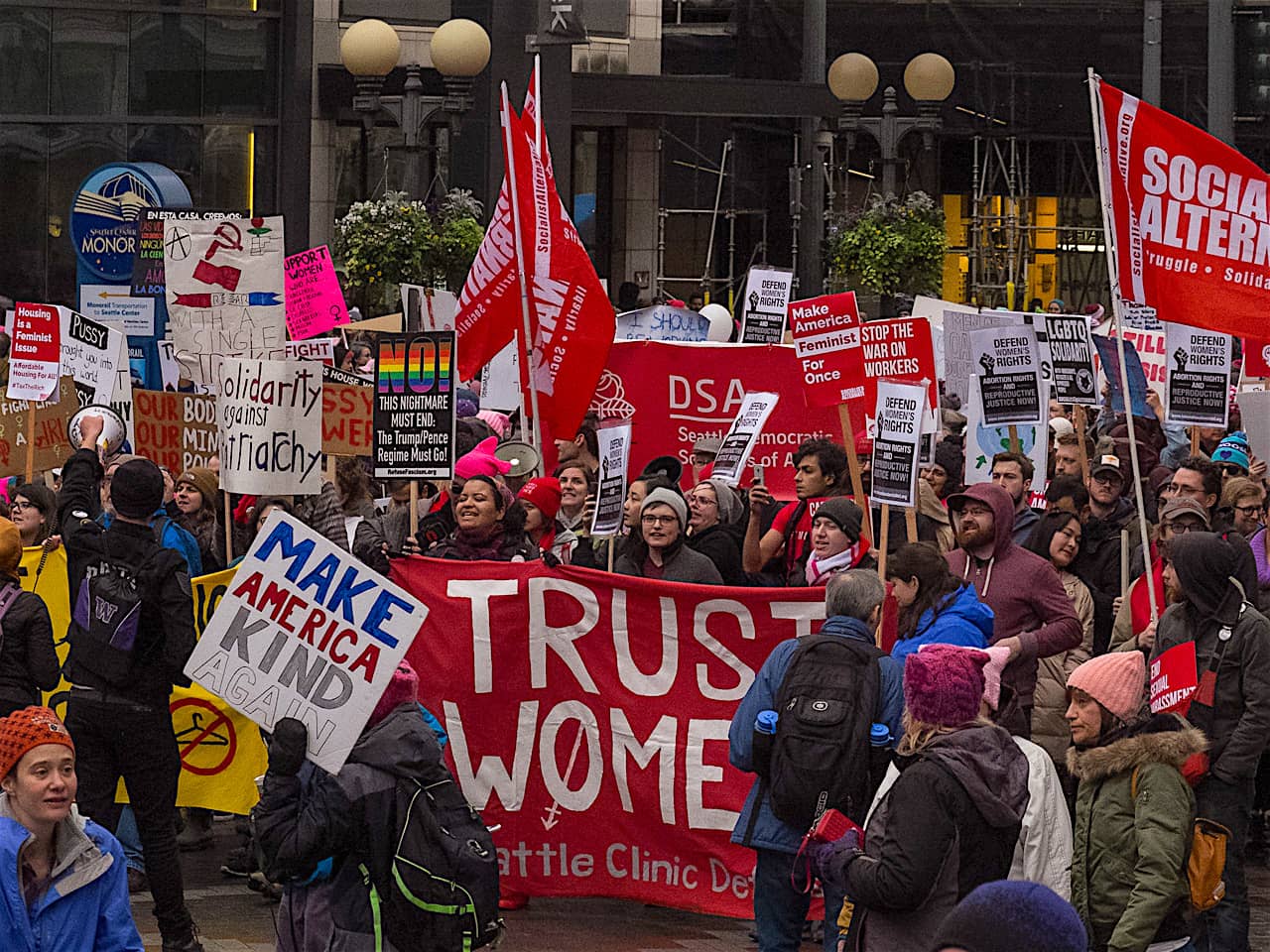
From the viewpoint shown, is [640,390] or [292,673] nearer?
[292,673]

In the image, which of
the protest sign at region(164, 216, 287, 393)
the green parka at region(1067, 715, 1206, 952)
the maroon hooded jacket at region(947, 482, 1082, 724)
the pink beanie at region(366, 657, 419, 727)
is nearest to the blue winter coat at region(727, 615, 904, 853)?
the green parka at region(1067, 715, 1206, 952)

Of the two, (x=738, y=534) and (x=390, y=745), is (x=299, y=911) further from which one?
(x=738, y=534)

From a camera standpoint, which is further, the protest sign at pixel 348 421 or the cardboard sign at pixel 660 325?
the cardboard sign at pixel 660 325

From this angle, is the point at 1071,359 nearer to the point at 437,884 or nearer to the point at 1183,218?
the point at 1183,218

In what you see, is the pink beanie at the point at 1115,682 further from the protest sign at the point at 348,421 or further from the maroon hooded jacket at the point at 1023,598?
the protest sign at the point at 348,421

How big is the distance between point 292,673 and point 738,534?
468cm

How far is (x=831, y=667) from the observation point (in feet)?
21.7

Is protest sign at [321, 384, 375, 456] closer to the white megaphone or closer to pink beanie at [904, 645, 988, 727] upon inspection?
the white megaphone

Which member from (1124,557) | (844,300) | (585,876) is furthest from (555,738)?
(844,300)

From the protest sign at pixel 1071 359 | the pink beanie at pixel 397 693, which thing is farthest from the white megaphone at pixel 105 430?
the pink beanie at pixel 397 693

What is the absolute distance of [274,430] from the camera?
9.88m

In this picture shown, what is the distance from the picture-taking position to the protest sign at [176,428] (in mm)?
11633

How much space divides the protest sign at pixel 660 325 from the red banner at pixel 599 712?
967 cm

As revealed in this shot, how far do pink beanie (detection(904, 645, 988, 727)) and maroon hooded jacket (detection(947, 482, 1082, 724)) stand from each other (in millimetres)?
2752
